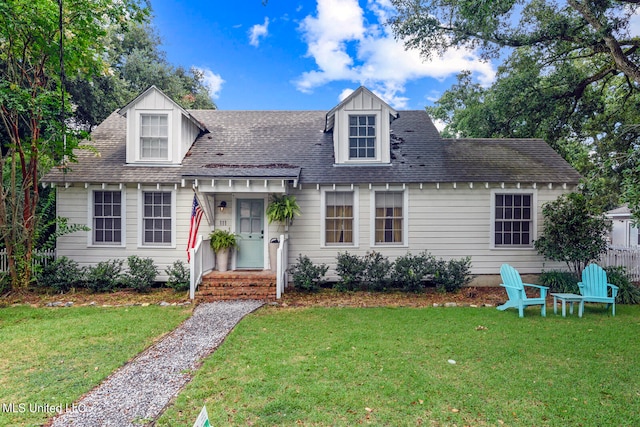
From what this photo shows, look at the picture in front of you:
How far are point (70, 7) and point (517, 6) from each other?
42.2 ft

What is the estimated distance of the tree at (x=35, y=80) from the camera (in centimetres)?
766

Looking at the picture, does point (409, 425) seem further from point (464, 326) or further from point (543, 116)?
point (543, 116)

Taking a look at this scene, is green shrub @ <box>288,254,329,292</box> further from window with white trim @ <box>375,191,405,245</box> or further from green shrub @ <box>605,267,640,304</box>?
green shrub @ <box>605,267,640,304</box>

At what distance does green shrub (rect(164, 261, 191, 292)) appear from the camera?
8805 millimetres

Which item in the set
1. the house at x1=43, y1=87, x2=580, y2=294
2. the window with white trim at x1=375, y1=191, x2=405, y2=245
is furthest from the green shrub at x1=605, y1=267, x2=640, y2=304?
the window with white trim at x1=375, y1=191, x2=405, y2=245

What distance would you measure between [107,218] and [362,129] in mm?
7892

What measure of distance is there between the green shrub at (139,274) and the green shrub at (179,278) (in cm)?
46

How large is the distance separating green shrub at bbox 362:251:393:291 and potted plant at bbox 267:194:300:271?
7.84ft

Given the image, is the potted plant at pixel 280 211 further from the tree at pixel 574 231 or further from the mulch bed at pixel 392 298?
the tree at pixel 574 231

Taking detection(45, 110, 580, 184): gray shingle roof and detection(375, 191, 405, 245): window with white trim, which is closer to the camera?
detection(45, 110, 580, 184): gray shingle roof

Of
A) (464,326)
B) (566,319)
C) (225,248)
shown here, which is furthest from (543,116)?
(225,248)

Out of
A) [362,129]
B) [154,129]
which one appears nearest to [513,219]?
[362,129]

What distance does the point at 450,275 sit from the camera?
29.7 feet

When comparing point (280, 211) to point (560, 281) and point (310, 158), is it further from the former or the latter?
point (560, 281)
